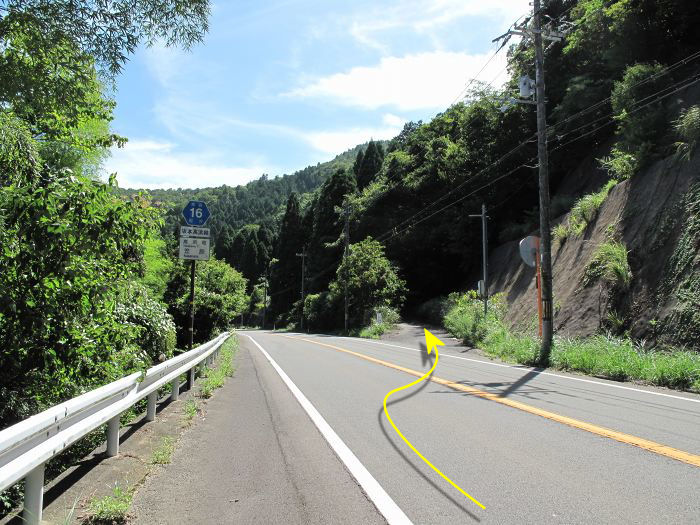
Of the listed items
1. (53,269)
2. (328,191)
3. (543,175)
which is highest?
(328,191)

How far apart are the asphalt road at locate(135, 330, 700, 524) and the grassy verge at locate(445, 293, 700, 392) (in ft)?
5.33

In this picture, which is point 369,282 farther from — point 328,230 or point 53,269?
point 53,269

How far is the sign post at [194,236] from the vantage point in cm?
974

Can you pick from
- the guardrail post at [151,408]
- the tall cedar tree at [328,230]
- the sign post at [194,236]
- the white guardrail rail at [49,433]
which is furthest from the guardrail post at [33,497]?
the tall cedar tree at [328,230]

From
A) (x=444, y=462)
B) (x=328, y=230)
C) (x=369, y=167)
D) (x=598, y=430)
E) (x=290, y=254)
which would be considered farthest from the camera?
(x=290, y=254)

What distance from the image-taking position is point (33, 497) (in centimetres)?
336

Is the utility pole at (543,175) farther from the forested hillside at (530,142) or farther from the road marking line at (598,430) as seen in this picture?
the road marking line at (598,430)

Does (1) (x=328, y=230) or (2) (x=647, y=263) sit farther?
(1) (x=328, y=230)

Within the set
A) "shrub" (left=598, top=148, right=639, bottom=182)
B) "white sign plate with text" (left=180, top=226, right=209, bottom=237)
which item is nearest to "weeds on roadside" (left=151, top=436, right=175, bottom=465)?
"white sign plate with text" (left=180, top=226, right=209, bottom=237)

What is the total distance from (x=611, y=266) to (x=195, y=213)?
13.5 m

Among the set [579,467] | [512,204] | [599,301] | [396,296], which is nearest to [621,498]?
[579,467]

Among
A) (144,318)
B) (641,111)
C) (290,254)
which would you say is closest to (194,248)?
(144,318)

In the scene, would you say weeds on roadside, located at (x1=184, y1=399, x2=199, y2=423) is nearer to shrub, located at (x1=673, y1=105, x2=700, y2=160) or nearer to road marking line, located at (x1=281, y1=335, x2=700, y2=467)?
road marking line, located at (x1=281, y1=335, x2=700, y2=467)

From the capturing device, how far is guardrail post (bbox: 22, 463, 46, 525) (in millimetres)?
3313
